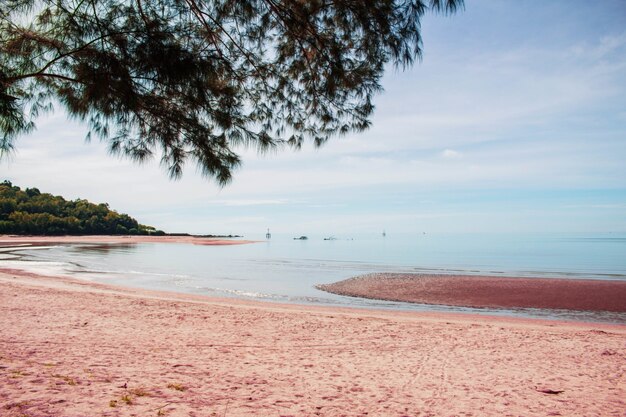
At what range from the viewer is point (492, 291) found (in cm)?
2098

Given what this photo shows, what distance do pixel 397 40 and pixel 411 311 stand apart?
1257 centimetres

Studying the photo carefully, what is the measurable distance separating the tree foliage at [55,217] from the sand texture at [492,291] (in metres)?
84.1

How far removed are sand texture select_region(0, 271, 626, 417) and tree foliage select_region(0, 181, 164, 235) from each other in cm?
8711

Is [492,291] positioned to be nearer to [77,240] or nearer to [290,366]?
[290,366]

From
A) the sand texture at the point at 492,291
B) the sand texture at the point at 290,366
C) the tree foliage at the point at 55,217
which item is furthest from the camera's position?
the tree foliage at the point at 55,217

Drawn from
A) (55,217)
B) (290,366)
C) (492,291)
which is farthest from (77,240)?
(290,366)

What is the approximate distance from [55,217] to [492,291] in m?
94.9

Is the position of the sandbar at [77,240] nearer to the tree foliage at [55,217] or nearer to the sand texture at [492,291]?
the tree foliage at [55,217]

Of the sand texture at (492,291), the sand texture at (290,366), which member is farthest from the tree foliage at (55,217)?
the sand texture at (290,366)

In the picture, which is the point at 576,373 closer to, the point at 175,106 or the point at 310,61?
the point at 310,61

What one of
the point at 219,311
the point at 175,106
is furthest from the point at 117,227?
the point at 175,106

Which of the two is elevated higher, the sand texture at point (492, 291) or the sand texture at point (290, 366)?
the sand texture at point (492, 291)

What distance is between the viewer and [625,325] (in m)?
13.7

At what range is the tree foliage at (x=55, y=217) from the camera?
83688 mm
